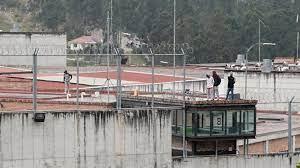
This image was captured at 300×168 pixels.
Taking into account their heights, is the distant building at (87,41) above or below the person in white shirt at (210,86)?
above

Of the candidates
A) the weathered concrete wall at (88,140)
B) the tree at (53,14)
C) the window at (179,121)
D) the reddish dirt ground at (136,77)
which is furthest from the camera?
the tree at (53,14)

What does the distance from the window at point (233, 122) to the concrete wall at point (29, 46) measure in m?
23.3

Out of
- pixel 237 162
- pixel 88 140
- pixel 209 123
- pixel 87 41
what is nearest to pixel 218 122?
pixel 209 123

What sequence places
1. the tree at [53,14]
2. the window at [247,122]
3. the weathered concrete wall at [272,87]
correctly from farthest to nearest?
1. the tree at [53,14]
2. the weathered concrete wall at [272,87]
3. the window at [247,122]

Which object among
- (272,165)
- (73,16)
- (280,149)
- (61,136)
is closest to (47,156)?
(61,136)

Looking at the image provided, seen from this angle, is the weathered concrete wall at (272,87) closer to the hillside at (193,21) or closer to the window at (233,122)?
the window at (233,122)

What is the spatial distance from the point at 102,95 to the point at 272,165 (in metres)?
6.97

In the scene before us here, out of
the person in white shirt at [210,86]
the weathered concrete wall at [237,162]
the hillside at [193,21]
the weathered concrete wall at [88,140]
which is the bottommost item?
the weathered concrete wall at [237,162]

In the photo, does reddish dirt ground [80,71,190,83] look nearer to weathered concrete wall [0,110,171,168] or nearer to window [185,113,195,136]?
window [185,113,195,136]

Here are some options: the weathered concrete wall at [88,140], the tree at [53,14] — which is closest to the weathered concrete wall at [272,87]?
the weathered concrete wall at [88,140]

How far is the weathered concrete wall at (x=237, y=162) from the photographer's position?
27.6 m

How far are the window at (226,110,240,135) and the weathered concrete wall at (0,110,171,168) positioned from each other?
8.91ft

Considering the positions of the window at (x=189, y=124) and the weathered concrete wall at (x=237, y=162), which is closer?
the weathered concrete wall at (x=237, y=162)

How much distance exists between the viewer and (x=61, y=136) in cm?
2503
